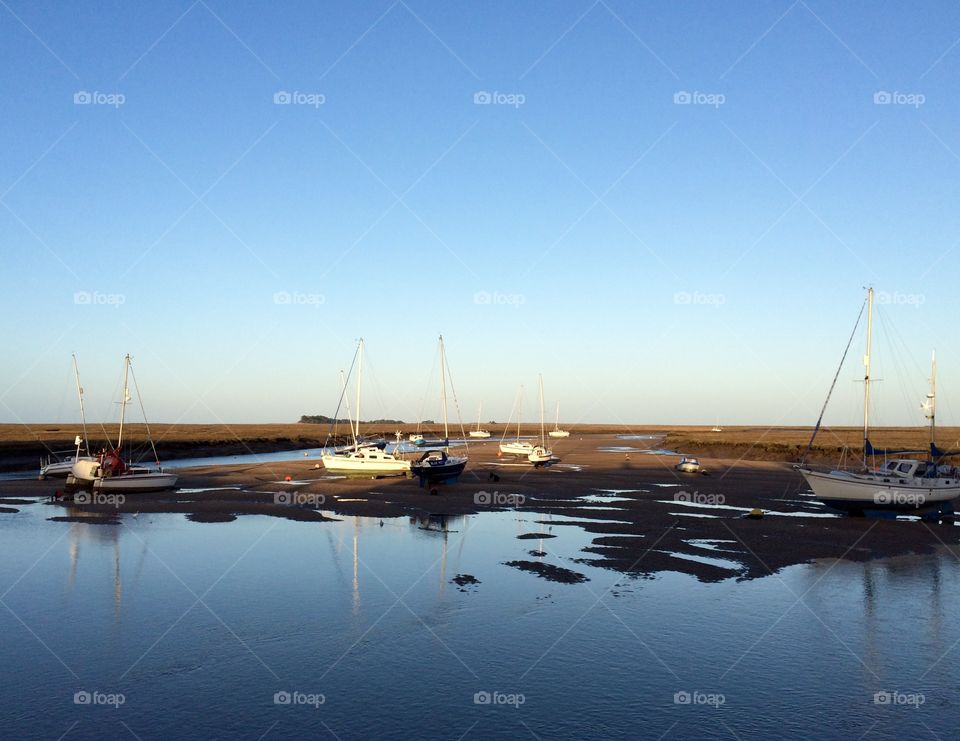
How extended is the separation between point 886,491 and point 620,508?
14.7m

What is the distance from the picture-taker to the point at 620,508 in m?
47.1

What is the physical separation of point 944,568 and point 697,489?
95.3ft

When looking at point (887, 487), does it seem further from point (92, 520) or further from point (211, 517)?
point (92, 520)

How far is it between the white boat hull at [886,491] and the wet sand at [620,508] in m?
1.00

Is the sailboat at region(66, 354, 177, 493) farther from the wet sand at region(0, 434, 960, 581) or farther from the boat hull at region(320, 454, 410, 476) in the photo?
the boat hull at region(320, 454, 410, 476)

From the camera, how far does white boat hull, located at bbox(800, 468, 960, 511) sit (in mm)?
42000

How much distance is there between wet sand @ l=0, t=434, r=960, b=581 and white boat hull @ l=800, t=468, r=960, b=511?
1.00 meters

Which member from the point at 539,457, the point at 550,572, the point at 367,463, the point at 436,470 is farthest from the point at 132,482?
the point at 539,457

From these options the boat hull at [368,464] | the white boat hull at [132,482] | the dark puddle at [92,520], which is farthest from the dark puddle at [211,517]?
the boat hull at [368,464]

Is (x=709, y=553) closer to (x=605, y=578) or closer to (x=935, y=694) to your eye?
(x=605, y=578)

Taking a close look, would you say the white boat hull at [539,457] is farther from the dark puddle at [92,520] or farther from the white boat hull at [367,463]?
the dark puddle at [92,520]

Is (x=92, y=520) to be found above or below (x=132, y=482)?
below

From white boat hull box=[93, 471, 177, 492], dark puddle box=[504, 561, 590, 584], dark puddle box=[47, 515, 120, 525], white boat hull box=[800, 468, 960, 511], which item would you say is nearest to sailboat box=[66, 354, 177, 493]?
white boat hull box=[93, 471, 177, 492]

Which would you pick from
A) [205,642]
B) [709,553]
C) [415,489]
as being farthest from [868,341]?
[205,642]
